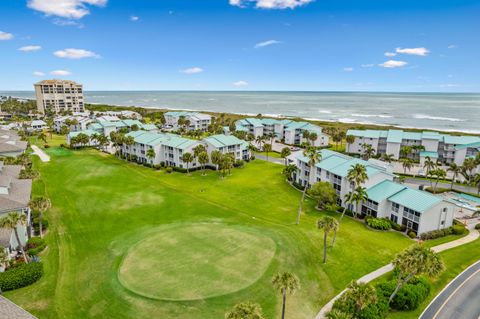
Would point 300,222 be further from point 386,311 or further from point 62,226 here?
point 62,226

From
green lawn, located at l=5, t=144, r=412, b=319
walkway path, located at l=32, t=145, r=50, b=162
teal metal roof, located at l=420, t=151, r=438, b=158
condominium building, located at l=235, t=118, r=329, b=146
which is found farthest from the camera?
condominium building, located at l=235, t=118, r=329, b=146

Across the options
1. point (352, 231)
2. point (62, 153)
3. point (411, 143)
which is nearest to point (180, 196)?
point (352, 231)

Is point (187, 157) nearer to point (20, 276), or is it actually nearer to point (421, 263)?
point (20, 276)

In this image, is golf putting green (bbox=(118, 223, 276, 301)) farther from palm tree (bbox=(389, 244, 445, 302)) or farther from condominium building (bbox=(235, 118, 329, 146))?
→ condominium building (bbox=(235, 118, 329, 146))

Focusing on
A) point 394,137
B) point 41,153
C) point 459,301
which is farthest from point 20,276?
point 394,137

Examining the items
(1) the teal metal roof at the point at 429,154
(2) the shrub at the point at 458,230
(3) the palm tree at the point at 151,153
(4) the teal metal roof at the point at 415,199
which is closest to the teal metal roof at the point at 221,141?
Result: (3) the palm tree at the point at 151,153

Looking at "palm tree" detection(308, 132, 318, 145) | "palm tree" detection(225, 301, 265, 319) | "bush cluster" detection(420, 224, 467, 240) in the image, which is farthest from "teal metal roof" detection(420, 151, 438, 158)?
"palm tree" detection(225, 301, 265, 319)
